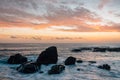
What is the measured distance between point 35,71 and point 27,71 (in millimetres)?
1596

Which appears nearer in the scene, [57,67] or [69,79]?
[69,79]

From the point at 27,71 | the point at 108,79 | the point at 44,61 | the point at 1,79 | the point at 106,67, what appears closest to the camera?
the point at 1,79

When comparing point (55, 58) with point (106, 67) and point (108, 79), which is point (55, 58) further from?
point (108, 79)

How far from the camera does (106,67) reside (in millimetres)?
37719

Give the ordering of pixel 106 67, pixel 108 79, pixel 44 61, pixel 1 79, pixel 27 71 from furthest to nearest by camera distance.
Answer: pixel 44 61 < pixel 106 67 < pixel 27 71 < pixel 108 79 < pixel 1 79

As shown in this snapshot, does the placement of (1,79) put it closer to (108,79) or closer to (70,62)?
(108,79)

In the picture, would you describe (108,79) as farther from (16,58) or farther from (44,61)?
(16,58)

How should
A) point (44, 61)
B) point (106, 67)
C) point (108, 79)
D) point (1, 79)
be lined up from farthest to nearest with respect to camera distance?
point (44, 61) → point (106, 67) → point (108, 79) → point (1, 79)

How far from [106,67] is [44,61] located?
13994mm

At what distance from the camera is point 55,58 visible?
149 feet

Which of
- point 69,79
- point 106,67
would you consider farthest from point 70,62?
point 69,79

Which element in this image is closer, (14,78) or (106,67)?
(14,78)

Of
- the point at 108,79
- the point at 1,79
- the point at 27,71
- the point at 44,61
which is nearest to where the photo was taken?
the point at 1,79

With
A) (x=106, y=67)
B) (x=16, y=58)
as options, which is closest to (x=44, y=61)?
(x=16, y=58)
